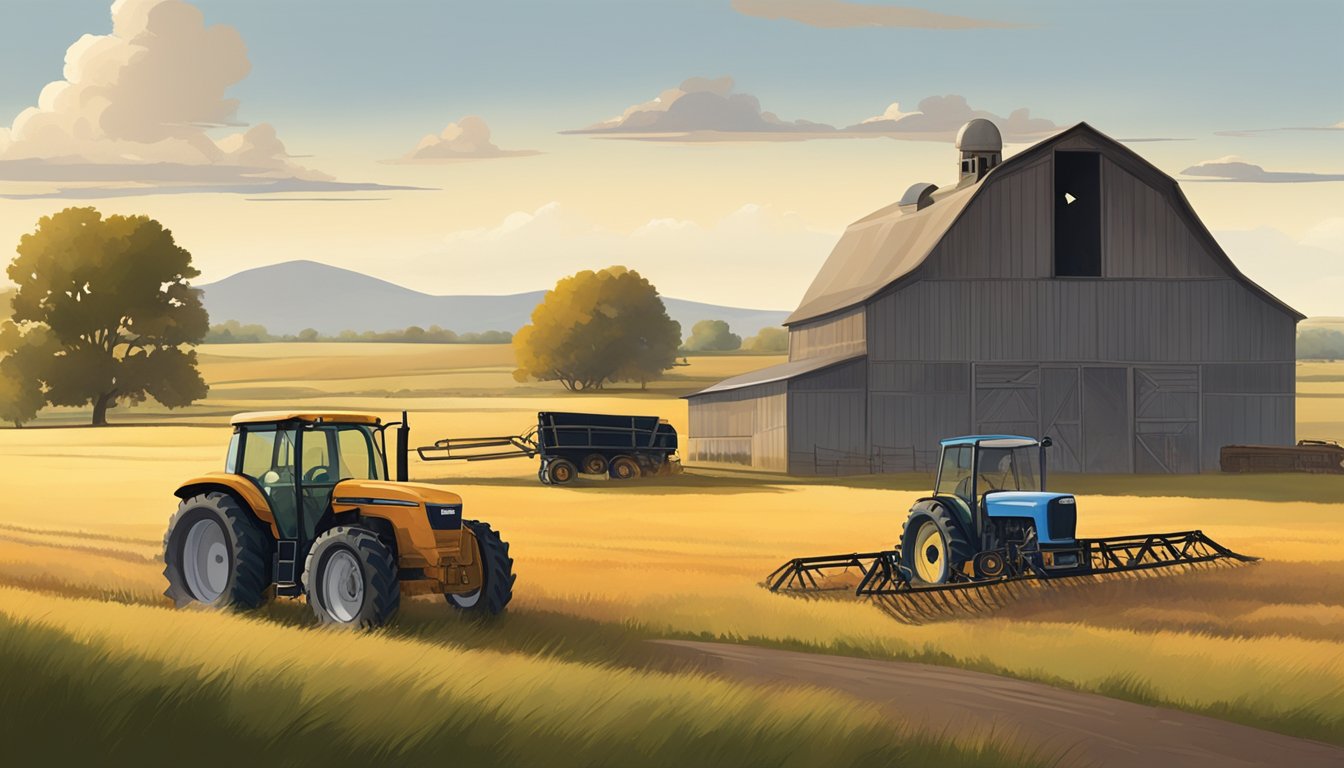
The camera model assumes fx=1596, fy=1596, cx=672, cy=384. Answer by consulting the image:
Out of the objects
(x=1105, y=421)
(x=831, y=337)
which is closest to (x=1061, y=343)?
(x=1105, y=421)

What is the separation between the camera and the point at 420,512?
17.5 m

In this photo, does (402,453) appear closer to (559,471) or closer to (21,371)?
(559,471)

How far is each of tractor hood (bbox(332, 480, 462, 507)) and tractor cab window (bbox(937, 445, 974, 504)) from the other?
7.87 metres

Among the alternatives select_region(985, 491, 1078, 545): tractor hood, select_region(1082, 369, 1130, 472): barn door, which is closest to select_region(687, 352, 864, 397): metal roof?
select_region(1082, 369, 1130, 472): barn door

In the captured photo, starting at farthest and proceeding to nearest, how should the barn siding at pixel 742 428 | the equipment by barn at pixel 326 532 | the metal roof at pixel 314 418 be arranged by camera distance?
the barn siding at pixel 742 428 < the metal roof at pixel 314 418 < the equipment by barn at pixel 326 532

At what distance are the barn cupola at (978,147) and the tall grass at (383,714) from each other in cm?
5091

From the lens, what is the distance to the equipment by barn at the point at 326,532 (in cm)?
1741

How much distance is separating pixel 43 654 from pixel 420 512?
5.47 metres

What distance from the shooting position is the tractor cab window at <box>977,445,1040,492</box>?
22422 millimetres

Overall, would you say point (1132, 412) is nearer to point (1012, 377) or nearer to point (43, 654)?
point (1012, 377)

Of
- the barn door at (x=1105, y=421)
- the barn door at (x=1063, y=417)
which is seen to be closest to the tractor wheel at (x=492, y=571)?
the barn door at (x=1063, y=417)

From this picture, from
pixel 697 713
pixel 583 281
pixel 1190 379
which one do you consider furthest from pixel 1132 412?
pixel 583 281

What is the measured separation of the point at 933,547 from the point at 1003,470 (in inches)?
59.0

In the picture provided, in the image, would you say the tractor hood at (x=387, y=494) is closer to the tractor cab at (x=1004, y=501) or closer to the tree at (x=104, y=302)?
the tractor cab at (x=1004, y=501)
